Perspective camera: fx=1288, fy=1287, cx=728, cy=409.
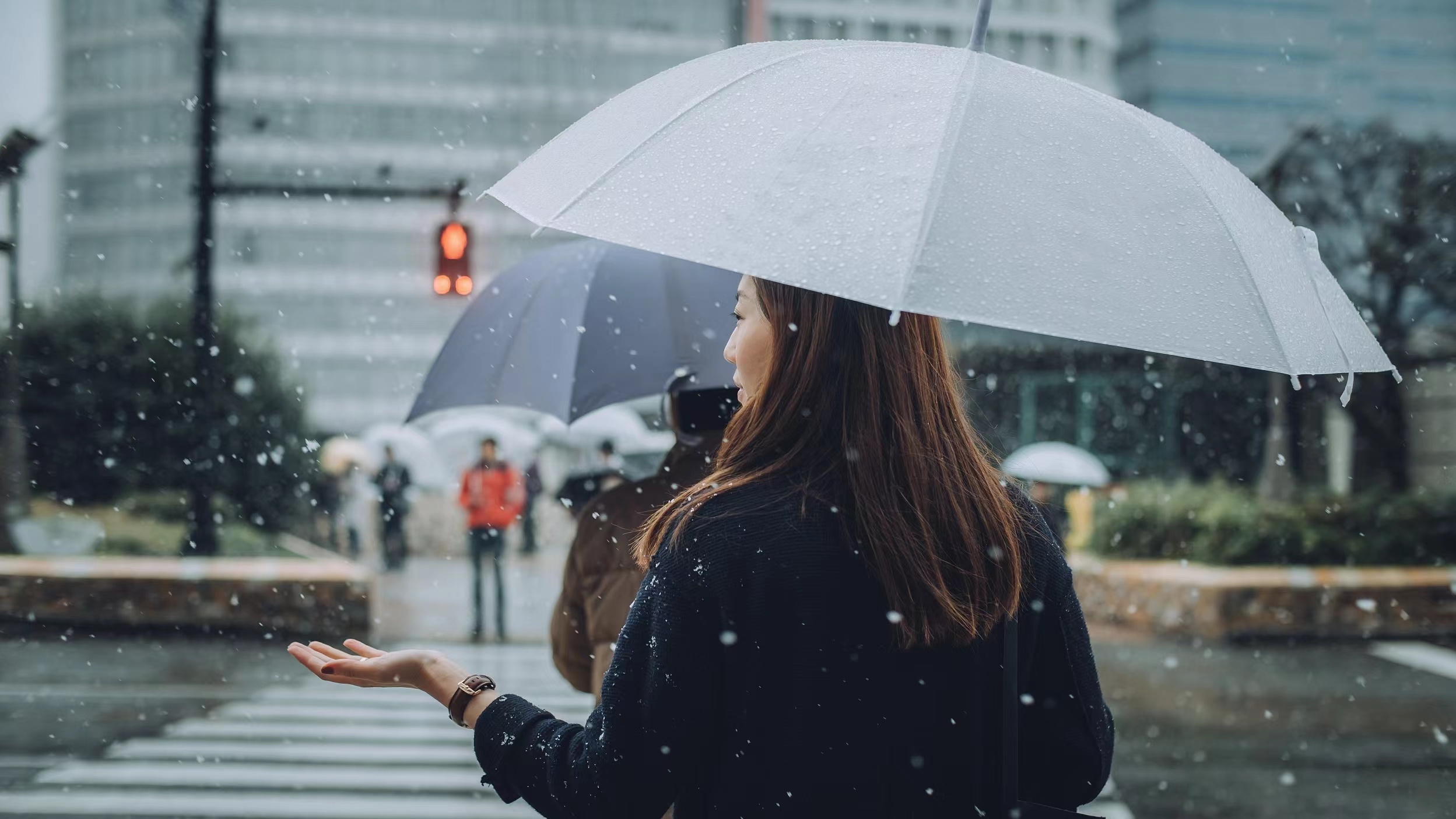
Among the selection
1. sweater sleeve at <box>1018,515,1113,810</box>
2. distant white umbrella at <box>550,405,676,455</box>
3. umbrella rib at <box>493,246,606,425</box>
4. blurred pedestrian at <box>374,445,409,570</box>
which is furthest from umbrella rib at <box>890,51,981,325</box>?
blurred pedestrian at <box>374,445,409,570</box>

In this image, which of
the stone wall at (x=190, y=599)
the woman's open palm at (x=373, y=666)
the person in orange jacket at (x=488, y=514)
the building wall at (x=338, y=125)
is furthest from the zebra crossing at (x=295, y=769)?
the building wall at (x=338, y=125)

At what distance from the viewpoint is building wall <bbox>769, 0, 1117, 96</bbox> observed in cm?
6309

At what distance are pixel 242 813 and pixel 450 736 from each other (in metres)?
1.94

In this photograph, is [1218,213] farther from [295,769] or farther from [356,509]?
[356,509]

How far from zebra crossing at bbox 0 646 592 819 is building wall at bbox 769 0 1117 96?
55046mm

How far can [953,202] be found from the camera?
5.68 feet

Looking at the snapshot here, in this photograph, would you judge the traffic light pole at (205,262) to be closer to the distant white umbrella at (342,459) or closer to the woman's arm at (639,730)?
the woman's arm at (639,730)

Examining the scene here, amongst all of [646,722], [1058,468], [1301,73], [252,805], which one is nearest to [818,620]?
[646,722]

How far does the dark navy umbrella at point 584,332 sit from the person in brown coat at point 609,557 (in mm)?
472

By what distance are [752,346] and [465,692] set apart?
602mm

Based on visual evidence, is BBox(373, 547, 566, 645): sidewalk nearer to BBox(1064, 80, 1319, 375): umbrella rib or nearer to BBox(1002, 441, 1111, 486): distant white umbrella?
BBox(1002, 441, 1111, 486): distant white umbrella

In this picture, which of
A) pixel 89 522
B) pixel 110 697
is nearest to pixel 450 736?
pixel 110 697

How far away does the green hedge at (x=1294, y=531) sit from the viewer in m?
13.4

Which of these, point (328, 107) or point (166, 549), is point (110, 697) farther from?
point (328, 107)
